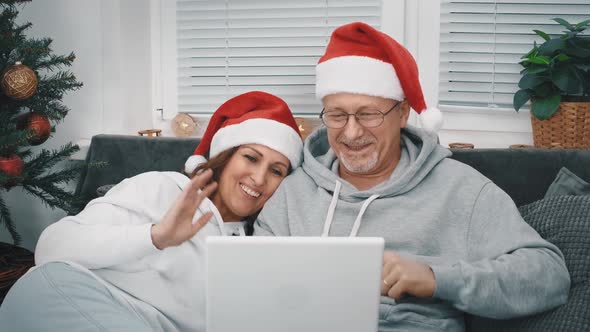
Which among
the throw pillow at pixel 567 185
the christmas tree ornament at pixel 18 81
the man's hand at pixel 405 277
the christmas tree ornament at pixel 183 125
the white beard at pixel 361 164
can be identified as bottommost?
the man's hand at pixel 405 277

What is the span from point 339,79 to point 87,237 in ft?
2.66

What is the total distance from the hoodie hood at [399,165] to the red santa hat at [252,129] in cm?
8

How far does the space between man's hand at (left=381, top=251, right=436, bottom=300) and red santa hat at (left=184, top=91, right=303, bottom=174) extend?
22.2 inches

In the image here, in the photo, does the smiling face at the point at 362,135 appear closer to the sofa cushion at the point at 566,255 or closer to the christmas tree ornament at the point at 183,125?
the sofa cushion at the point at 566,255

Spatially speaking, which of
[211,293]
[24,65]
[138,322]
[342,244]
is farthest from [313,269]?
[24,65]

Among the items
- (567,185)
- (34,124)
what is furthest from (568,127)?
(34,124)

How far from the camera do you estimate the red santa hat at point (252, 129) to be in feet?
5.64

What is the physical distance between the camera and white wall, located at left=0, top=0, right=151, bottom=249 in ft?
8.08

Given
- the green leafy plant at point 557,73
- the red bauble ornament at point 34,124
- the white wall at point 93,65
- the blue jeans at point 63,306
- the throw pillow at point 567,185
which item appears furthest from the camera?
the white wall at point 93,65

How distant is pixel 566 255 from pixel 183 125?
1667 mm

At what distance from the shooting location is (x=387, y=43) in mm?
1614

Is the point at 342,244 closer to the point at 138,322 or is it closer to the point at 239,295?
the point at 239,295

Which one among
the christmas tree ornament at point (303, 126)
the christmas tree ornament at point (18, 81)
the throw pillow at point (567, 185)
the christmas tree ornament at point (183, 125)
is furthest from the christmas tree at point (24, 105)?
the throw pillow at point (567, 185)

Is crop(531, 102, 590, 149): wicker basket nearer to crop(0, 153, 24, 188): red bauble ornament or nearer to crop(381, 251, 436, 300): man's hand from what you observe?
crop(381, 251, 436, 300): man's hand
